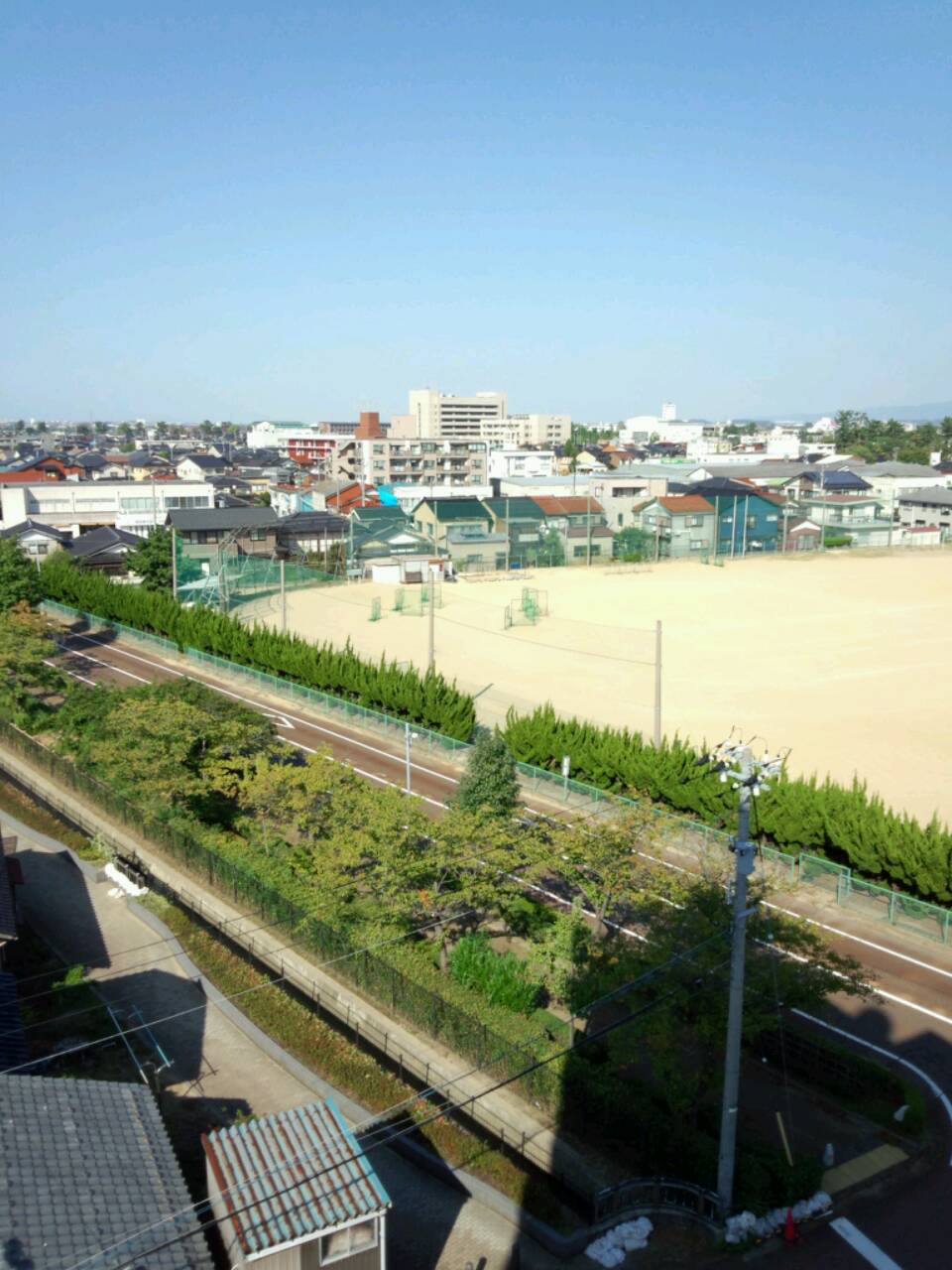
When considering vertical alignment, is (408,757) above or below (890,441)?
below

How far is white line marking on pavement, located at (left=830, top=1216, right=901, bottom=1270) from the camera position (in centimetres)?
866

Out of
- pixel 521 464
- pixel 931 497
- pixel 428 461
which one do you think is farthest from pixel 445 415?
pixel 931 497

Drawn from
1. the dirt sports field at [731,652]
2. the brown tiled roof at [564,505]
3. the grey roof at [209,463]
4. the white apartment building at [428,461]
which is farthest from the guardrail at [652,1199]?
the grey roof at [209,463]

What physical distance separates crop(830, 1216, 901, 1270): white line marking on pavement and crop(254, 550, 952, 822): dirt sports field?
11.3 metres

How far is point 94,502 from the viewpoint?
200 feet

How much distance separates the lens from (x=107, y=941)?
1496 cm

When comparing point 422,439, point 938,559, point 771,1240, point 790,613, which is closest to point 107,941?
point 771,1240

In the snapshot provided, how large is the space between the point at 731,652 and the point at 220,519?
92.1 ft

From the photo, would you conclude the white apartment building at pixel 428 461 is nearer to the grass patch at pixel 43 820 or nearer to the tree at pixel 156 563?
the tree at pixel 156 563

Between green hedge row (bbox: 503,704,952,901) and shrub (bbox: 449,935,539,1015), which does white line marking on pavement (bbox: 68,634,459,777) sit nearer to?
green hedge row (bbox: 503,704,952,901)

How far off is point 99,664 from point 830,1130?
27.4 metres

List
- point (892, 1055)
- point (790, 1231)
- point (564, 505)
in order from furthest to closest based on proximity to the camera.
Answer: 1. point (564, 505)
2. point (892, 1055)
3. point (790, 1231)

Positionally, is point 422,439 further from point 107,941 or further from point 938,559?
point 107,941

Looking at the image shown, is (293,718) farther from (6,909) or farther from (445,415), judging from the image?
(445,415)
